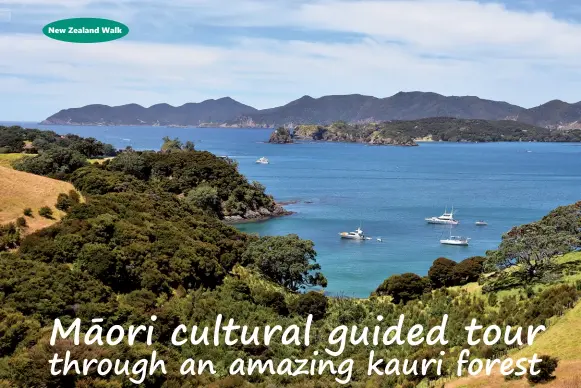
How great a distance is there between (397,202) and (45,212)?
235 ft

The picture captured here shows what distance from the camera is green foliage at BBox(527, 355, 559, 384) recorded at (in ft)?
51.4

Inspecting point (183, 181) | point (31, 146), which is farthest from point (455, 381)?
point (31, 146)

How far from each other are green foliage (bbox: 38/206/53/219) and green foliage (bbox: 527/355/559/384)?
28.4 metres

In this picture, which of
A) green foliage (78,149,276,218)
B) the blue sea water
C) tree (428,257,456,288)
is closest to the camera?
tree (428,257,456,288)

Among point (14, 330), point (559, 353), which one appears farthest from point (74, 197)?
point (559, 353)

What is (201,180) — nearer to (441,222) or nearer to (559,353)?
(441,222)

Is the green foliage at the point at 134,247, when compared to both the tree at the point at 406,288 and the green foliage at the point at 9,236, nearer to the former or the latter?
the green foliage at the point at 9,236

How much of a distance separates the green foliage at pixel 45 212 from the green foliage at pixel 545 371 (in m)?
28.4

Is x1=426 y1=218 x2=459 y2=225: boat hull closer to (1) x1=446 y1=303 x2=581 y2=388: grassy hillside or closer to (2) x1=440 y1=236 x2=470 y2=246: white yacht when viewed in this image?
(2) x1=440 y1=236 x2=470 y2=246: white yacht

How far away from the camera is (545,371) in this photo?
15.7 meters

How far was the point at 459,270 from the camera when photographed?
3481 cm

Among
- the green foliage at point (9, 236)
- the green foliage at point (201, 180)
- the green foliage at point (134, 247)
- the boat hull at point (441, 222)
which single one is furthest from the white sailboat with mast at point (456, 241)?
the green foliage at point (9, 236)

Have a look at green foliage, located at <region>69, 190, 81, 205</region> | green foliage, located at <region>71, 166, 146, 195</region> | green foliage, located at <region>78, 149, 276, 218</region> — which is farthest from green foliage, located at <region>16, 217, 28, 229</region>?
green foliage, located at <region>78, 149, 276, 218</region>

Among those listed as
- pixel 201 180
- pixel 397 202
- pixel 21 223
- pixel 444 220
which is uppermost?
pixel 21 223
